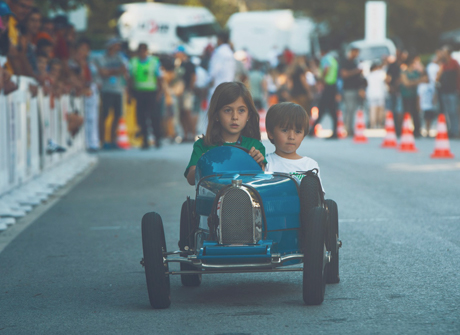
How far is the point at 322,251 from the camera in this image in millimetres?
4785

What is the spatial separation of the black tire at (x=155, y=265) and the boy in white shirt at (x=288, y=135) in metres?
0.84

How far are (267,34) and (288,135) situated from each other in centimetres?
4015

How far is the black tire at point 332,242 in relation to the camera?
17.6 ft

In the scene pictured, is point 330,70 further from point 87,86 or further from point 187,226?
point 187,226

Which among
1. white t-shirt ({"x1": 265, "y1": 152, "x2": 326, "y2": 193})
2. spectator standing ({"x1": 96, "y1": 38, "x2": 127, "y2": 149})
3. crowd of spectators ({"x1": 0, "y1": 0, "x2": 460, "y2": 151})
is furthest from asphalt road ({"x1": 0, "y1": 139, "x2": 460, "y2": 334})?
spectator standing ({"x1": 96, "y1": 38, "x2": 127, "y2": 149})

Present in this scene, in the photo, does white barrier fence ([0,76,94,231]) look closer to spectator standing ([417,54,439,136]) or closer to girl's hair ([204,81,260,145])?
girl's hair ([204,81,260,145])

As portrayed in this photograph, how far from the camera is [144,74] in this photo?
18.5 m

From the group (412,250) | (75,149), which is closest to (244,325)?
(412,250)

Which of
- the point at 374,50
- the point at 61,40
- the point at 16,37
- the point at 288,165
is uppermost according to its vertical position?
the point at 374,50

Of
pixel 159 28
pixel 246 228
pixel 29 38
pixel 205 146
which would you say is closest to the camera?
pixel 246 228

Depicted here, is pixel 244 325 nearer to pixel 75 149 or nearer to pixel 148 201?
pixel 148 201

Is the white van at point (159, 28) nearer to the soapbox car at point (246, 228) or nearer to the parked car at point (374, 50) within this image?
the parked car at point (374, 50)

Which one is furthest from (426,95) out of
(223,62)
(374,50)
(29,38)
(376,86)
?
(374,50)

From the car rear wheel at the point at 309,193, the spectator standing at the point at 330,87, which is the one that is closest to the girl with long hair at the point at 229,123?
the car rear wheel at the point at 309,193
